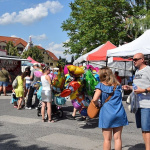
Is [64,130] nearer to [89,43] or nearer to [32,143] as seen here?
[32,143]

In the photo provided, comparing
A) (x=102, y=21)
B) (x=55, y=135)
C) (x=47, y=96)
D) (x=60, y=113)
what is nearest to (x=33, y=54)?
(x=102, y=21)

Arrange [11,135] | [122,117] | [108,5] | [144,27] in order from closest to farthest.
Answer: [122,117]
[11,135]
[144,27]
[108,5]

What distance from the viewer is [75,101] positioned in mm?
7438

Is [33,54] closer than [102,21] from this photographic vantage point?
No

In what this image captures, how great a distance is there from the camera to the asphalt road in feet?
17.7

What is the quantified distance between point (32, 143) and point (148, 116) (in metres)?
2.60

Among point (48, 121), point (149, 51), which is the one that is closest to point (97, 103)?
point (48, 121)

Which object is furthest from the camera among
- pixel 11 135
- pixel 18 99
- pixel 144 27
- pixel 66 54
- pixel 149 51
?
pixel 66 54

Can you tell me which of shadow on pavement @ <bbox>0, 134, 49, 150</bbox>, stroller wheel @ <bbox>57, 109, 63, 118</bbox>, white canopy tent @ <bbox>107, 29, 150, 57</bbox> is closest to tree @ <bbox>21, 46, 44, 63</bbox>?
white canopy tent @ <bbox>107, 29, 150, 57</bbox>

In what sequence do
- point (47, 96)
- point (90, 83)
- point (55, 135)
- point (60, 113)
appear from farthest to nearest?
1. point (60, 113)
2. point (47, 96)
3. point (90, 83)
4. point (55, 135)

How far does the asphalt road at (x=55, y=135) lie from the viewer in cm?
540

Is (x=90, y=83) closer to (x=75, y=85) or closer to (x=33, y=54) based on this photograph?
(x=75, y=85)

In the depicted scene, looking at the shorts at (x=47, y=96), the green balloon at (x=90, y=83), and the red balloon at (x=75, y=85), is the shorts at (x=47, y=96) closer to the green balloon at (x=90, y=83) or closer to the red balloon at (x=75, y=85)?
the red balloon at (x=75, y=85)

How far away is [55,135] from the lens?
248 inches
